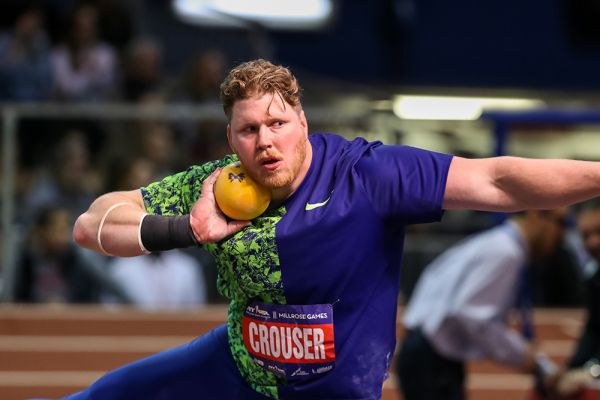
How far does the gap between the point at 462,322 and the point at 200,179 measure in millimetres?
2112

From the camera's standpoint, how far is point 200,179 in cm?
386

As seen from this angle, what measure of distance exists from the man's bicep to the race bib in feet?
1.63

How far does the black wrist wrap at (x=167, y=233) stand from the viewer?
363cm

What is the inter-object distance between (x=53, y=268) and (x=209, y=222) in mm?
5392

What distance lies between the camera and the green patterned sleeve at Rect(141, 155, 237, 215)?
152 inches

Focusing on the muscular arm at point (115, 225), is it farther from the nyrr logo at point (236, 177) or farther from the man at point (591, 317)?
the man at point (591, 317)

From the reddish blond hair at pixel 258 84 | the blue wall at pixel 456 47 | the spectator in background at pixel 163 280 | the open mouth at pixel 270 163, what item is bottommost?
the spectator in background at pixel 163 280

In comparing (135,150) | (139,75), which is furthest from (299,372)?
(139,75)

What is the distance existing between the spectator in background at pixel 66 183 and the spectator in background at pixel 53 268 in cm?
16

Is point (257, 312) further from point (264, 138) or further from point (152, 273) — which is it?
point (152, 273)

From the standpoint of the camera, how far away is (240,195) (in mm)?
3607

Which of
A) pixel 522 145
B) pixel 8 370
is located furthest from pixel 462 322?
pixel 8 370

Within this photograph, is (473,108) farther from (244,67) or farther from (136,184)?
(244,67)

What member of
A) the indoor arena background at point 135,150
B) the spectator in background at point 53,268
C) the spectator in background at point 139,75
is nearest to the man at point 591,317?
the indoor arena background at point 135,150
